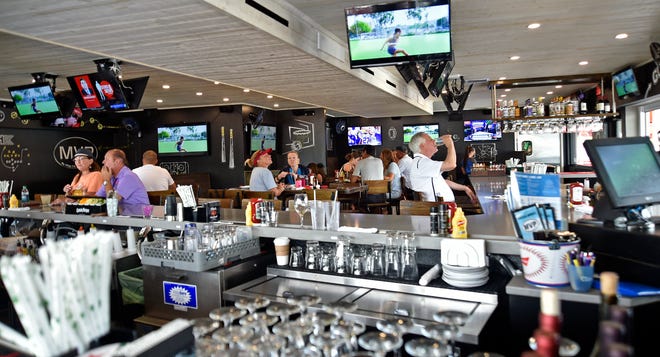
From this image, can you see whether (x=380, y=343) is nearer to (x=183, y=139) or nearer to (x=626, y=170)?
(x=626, y=170)

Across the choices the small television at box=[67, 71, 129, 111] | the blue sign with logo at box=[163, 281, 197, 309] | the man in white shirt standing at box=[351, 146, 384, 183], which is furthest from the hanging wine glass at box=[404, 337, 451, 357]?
the man in white shirt standing at box=[351, 146, 384, 183]

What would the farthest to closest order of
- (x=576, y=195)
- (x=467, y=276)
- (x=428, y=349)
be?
1. (x=576, y=195)
2. (x=467, y=276)
3. (x=428, y=349)

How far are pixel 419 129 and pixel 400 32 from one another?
1267 centimetres

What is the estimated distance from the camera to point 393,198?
26.3 ft

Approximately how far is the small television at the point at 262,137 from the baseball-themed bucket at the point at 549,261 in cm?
1106

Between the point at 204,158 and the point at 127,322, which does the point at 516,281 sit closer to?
the point at 127,322

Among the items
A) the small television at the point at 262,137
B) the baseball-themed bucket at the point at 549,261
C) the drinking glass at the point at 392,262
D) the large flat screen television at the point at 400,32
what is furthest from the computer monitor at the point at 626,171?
the small television at the point at 262,137

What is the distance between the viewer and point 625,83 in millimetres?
7945

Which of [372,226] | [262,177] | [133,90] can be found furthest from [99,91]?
[372,226]

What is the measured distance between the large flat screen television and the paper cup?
2124mm

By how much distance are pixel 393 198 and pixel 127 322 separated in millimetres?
5786

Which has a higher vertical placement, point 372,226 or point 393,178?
point 393,178

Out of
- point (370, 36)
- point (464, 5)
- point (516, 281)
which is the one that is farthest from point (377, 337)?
point (464, 5)

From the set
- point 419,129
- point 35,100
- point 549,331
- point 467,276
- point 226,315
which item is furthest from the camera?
point 419,129
